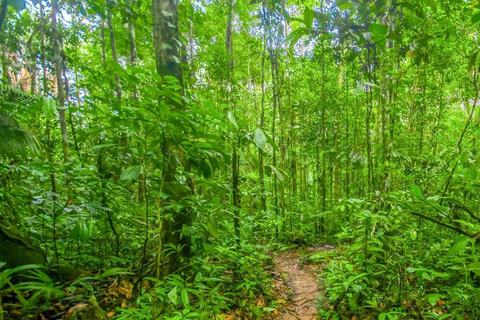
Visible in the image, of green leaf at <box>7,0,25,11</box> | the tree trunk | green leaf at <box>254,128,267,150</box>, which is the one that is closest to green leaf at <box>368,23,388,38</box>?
green leaf at <box>254,128,267,150</box>

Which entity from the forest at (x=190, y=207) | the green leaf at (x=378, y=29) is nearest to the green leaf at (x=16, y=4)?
the forest at (x=190, y=207)

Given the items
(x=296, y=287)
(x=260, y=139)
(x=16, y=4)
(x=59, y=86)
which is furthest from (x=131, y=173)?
(x=59, y=86)

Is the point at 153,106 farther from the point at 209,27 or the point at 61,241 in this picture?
the point at 209,27

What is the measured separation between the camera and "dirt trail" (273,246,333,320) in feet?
9.79

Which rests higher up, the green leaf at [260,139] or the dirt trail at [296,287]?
the green leaf at [260,139]

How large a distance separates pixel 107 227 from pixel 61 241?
416 mm

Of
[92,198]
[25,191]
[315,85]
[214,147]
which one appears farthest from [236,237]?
[315,85]

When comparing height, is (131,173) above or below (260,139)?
below

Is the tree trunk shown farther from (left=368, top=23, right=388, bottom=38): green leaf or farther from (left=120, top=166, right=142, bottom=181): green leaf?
(left=368, top=23, right=388, bottom=38): green leaf

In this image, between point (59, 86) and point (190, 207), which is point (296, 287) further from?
point (59, 86)

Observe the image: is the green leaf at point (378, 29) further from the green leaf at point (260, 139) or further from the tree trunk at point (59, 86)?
the tree trunk at point (59, 86)

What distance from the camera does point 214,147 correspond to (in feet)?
5.52

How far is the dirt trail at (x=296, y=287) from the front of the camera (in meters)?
2.98

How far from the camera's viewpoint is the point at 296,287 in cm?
367
